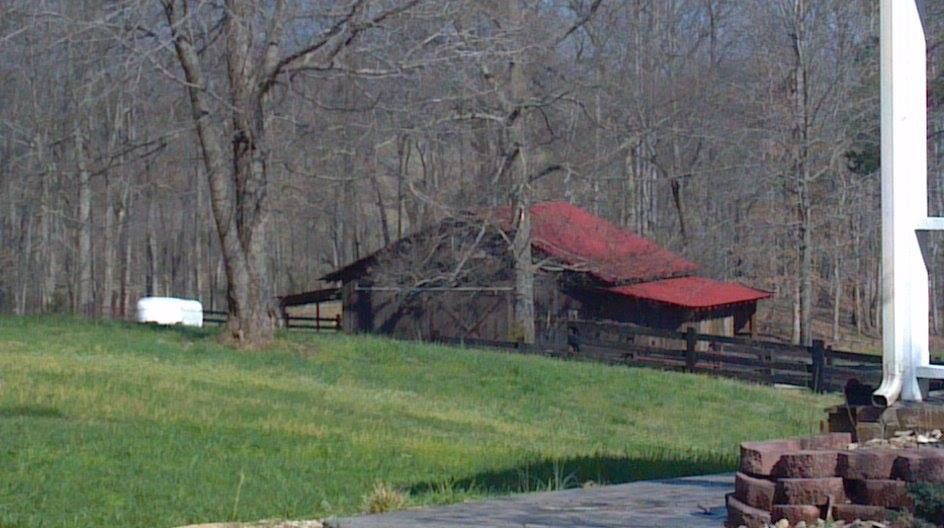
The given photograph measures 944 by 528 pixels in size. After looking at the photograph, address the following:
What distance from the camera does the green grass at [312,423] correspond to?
9.74 metres

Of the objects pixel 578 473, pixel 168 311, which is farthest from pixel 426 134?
pixel 168 311

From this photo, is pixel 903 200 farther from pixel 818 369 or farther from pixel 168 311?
pixel 168 311

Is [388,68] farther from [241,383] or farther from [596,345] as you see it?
[596,345]

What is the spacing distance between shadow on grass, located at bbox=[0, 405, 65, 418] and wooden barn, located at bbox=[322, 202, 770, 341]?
78.0 feet

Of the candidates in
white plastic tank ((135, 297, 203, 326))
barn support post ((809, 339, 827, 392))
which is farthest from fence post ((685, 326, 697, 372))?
white plastic tank ((135, 297, 203, 326))

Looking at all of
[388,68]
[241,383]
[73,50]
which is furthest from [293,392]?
[73,50]

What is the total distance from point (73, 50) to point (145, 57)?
116 inches

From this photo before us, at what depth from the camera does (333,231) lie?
6581 cm

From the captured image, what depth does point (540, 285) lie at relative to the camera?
43.1 m

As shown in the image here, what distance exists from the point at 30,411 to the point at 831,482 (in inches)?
452

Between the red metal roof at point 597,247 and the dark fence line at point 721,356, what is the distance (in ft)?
18.3

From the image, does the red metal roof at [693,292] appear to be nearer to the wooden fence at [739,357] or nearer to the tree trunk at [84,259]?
the wooden fence at [739,357]

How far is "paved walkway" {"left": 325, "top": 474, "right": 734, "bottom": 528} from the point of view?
6.71 m

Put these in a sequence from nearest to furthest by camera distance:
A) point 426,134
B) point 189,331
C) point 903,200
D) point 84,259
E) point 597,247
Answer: point 903,200
point 426,134
point 189,331
point 597,247
point 84,259
